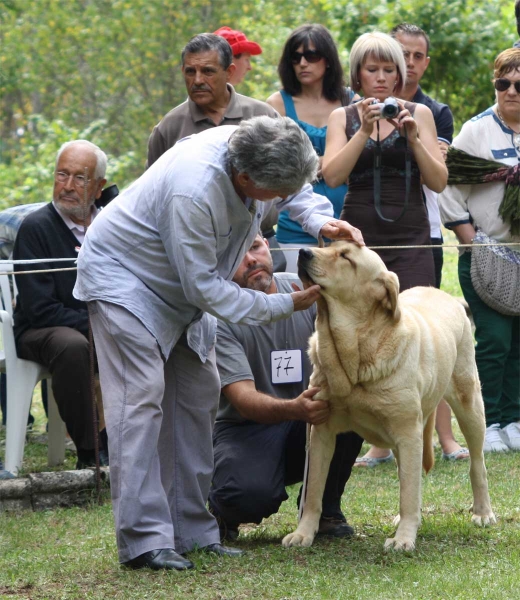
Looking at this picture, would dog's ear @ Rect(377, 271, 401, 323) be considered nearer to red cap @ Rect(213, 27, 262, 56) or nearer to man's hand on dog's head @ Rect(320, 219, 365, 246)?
man's hand on dog's head @ Rect(320, 219, 365, 246)

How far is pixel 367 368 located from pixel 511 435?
8.68 ft

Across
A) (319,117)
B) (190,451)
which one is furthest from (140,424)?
(319,117)

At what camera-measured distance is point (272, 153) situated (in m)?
3.50

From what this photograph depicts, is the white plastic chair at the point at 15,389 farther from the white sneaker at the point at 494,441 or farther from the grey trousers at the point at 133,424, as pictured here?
the white sneaker at the point at 494,441

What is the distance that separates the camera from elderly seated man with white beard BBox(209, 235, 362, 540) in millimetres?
4312

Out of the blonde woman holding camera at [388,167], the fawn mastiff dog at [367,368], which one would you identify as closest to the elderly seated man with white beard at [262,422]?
the fawn mastiff dog at [367,368]

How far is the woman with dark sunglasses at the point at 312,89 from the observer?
592cm

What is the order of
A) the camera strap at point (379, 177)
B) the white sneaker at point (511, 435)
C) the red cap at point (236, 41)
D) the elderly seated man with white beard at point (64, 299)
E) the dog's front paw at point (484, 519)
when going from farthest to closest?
the red cap at point (236, 41)
the white sneaker at point (511, 435)
the elderly seated man with white beard at point (64, 299)
the camera strap at point (379, 177)
the dog's front paw at point (484, 519)

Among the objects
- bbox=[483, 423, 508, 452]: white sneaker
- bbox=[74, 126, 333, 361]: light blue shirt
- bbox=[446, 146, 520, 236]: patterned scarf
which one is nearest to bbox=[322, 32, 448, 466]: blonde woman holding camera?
bbox=[446, 146, 520, 236]: patterned scarf

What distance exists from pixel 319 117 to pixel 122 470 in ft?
9.61

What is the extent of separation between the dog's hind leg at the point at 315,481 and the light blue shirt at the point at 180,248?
617 mm

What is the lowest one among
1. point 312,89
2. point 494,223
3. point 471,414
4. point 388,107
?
point 471,414

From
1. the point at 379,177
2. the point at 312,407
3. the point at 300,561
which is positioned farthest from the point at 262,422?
the point at 379,177

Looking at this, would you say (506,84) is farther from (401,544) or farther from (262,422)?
(401,544)
